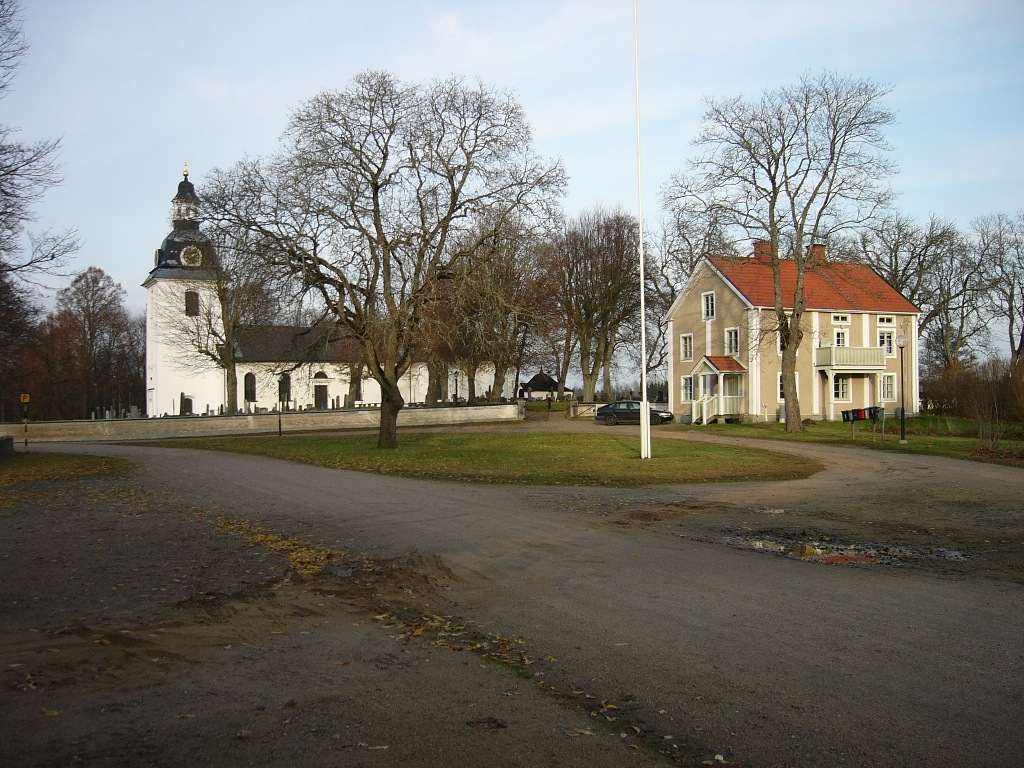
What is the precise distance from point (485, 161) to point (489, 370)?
169 feet

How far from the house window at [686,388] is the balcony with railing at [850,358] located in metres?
7.79

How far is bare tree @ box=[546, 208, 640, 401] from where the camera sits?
61625 millimetres

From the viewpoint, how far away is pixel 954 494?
16.5m

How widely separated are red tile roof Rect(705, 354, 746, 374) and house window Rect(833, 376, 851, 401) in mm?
6604

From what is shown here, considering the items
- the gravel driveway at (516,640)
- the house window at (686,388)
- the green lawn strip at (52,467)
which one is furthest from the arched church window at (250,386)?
the gravel driveway at (516,640)

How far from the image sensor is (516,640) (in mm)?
6750

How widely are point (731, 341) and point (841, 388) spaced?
7.47 meters

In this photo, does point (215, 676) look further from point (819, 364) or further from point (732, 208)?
point (819, 364)

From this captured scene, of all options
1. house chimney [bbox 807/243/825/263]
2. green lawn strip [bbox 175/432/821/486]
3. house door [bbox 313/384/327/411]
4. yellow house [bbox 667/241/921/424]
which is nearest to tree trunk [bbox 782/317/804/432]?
house chimney [bbox 807/243/825/263]

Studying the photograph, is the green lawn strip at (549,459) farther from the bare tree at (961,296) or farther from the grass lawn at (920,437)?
the bare tree at (961,296)

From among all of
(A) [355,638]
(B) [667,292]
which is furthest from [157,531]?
(B) [667,292]

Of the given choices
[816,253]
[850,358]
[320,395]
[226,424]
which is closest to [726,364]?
[850,358]

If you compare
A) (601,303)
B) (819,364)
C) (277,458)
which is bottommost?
(277,458)

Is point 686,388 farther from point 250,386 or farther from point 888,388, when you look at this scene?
point 250,386
